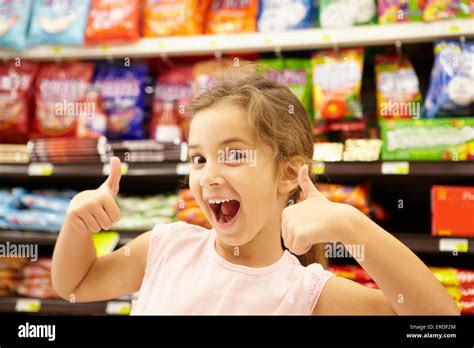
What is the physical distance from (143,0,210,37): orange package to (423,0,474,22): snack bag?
1.10m

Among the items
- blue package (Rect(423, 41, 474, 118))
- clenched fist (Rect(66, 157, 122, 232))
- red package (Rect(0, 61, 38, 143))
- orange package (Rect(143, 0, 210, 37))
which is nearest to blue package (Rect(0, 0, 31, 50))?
red package (Rect(0, 61, 38, 143))

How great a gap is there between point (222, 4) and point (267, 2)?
0.27 meters

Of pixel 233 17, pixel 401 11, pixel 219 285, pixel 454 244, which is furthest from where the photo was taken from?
pixel 233 17

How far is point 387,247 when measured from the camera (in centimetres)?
87

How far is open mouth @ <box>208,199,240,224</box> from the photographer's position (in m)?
1.09

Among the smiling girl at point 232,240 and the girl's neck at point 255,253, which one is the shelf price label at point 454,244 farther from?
the girl's neck at point 255,253

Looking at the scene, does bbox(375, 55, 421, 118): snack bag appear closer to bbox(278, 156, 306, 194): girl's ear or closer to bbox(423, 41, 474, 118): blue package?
bbox(423, 41, 474, 118): blue package

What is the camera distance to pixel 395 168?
2291mm

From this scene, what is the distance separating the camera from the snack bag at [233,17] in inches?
106

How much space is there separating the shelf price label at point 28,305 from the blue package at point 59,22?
51.3 inches

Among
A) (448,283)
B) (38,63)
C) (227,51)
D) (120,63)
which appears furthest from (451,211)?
(38,63)

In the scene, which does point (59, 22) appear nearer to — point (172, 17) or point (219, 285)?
point (172, 17)
